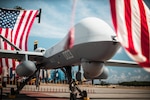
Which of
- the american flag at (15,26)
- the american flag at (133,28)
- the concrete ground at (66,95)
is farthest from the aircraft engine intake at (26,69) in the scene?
the american flag at (133,28)

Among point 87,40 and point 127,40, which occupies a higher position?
point 87,40

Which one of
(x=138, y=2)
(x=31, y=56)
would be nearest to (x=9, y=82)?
(x=31, y=56)

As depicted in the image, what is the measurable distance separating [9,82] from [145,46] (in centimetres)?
3171

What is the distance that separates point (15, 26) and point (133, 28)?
52.4 feet

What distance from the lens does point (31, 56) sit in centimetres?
1510

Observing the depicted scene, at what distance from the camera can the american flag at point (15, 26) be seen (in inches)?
724

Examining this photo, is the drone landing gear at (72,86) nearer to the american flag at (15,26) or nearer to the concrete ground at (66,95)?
the concrete ground at (66,95)

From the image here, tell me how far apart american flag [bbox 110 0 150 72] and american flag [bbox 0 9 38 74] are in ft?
50.8

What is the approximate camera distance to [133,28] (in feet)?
12.0

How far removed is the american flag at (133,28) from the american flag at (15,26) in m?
15.5

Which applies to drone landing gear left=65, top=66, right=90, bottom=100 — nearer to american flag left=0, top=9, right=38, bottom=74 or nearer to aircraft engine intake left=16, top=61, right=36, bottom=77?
aircraft engine intake left=16, top=61, right=36, bottom=77

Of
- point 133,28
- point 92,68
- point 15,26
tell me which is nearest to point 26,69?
point 92,68

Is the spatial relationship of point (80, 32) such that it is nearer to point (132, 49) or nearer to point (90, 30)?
point (90, 30)

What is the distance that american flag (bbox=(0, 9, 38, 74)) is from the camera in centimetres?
1839
